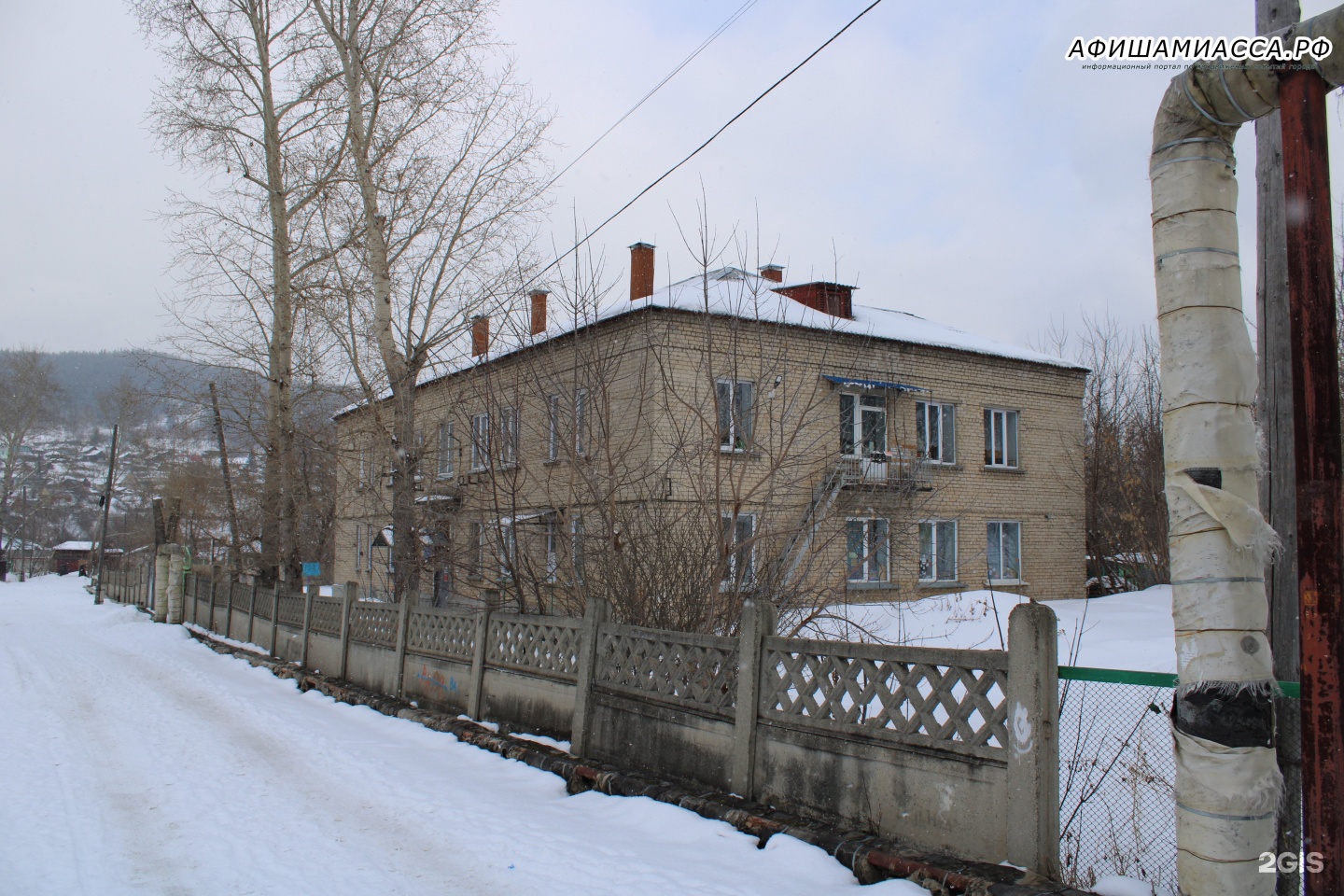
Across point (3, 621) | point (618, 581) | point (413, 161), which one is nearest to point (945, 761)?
point (618, 581)

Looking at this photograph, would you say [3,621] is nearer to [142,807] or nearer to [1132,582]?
[142,807]

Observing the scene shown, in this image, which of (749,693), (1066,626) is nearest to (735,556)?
(749,693)

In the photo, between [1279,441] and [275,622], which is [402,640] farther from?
[1279,441]

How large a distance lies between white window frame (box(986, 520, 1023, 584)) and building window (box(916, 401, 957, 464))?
2.19m

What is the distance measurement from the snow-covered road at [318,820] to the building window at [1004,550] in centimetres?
1752

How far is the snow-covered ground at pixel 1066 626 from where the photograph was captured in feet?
37.8

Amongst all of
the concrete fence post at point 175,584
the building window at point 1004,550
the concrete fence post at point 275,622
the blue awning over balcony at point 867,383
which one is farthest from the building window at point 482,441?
the concrete fence post at point 175,584

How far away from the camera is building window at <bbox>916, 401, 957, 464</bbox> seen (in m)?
22.9

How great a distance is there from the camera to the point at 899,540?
9.92m

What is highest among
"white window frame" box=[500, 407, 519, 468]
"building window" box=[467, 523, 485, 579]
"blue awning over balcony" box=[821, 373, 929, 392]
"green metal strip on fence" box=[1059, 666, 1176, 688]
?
"blue awning over balcony" box=[821, 373, 929, 392]

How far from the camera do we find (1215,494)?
3445mm

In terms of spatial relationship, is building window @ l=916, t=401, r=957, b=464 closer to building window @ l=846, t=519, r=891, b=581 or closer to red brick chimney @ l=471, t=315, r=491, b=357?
building window @ l=846, t=519, r=891, b=581

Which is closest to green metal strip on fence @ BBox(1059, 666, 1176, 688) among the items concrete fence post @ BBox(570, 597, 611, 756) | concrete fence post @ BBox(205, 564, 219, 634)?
concrete fence post @ BBox(570, 597, 611, 756)

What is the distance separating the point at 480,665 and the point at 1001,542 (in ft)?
57.6
